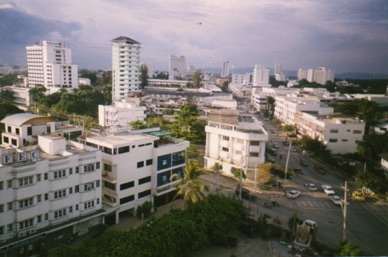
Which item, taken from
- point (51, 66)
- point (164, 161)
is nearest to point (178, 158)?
point (164, 161)

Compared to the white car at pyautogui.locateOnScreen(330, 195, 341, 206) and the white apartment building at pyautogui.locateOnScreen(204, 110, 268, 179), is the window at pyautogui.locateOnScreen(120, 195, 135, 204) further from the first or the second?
the white car at pyautogui.locateOnScreen(330, 195, 341, 206)

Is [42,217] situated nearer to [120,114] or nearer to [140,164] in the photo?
[140,164]

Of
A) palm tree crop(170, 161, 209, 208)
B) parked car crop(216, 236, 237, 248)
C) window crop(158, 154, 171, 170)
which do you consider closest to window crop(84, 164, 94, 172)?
palm tree crop(170, 161, 209, 208)

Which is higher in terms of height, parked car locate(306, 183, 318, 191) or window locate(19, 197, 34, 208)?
window locate(19, 197, 34, 208)

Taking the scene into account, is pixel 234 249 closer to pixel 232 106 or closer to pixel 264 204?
pixel 264 204

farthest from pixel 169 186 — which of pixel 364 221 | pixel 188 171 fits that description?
pixel 364 221

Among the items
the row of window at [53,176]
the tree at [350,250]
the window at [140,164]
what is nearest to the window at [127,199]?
the window at [140,164]
